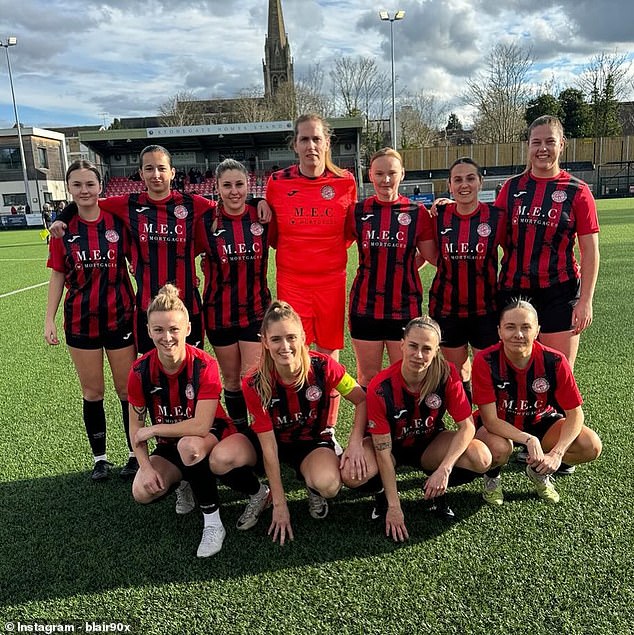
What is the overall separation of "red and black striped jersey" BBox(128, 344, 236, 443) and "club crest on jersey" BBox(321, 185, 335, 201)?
113 cm

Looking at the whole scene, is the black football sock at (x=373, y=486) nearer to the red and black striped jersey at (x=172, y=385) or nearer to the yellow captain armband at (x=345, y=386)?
the yellow captain armband at (x=345, y=386)

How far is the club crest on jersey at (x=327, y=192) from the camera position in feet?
10.1

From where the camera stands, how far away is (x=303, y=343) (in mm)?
2486

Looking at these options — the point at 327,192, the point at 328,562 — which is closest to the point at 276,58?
the point at 327,192

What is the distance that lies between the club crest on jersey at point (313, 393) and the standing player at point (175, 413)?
16.2 inches

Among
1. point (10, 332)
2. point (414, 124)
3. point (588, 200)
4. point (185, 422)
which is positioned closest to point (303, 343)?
point (185, 422)

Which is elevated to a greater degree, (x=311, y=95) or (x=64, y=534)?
(x=311, y=95)

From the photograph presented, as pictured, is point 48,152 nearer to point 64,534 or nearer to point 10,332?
point 10,332

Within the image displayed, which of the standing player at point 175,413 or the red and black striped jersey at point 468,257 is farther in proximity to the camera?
the red and black striped jersey at point 468,257

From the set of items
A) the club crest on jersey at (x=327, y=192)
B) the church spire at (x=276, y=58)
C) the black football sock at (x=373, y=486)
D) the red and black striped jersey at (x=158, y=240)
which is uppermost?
the church spire at (x=276, y=58)

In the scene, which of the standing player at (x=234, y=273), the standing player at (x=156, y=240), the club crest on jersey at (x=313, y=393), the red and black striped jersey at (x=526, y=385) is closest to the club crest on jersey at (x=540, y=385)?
the red and black striped jersey at (x=526, y=385)

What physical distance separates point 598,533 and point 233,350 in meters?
1.97

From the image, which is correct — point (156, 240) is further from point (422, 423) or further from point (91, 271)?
point (422, 423)

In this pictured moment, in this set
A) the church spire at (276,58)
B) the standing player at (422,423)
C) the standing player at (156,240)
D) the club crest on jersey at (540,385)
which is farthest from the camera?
the church spire at (276,58)
